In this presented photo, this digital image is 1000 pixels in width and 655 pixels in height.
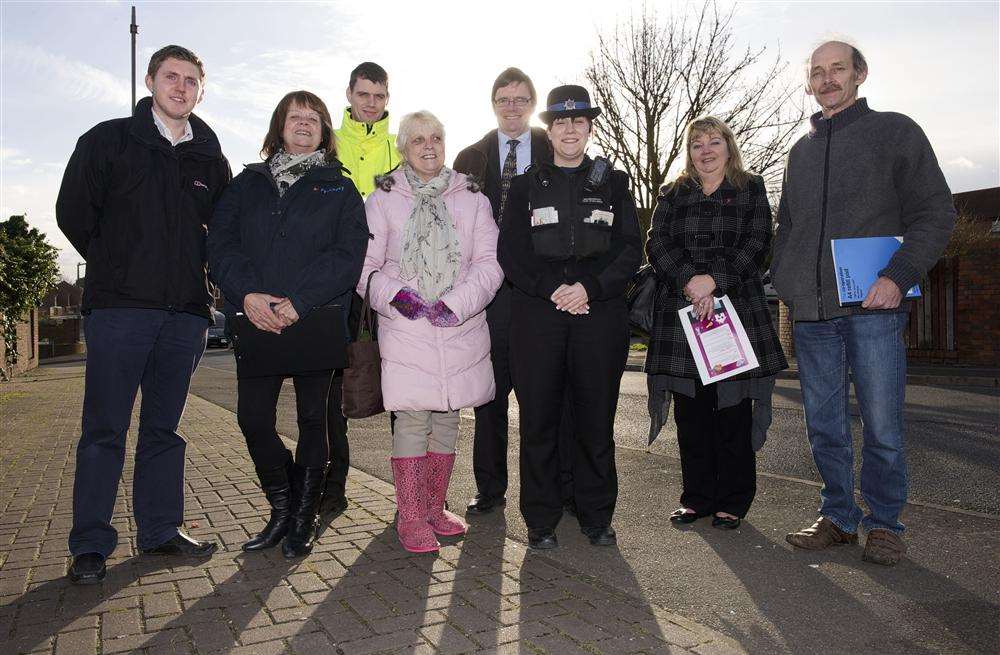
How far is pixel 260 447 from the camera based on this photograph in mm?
4148

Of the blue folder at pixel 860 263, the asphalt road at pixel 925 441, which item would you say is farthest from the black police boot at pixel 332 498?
the blue folder at pixel 860 263

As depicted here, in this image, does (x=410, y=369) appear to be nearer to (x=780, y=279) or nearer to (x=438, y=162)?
(x=438, y=162)

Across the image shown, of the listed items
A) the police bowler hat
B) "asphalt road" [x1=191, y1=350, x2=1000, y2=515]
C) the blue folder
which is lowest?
"asphalt road" [x1=191, y1=350, x2=1000, y2=515]

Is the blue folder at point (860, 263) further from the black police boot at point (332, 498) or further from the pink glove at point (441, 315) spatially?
the black police boot at point (332, 498)

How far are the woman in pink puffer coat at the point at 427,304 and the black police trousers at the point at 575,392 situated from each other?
29 centimetres

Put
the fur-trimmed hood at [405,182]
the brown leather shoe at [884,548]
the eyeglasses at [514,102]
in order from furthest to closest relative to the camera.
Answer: the eyeglasses at [514,102], the fur-trimmed hood at [405,182], the brown leather shoe at [884,548]

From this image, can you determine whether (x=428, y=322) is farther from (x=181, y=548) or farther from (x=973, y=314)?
(x=973, y=314)

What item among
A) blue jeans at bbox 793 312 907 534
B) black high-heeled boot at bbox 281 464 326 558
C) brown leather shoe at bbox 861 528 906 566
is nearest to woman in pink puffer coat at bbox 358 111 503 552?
black high-heeled boot at bbox 281 464 326 558

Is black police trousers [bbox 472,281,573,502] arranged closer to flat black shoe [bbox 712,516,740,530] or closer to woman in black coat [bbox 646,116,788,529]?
woman in black coat [bbox 646,116,788,529]

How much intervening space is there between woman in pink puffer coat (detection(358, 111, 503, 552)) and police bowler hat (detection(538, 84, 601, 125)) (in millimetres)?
579

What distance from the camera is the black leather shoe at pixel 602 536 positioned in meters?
4.18

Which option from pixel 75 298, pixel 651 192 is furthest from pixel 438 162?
pixel 75 298

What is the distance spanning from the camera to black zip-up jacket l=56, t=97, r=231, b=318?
3.90 meters

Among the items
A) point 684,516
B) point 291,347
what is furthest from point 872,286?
point 291,347
